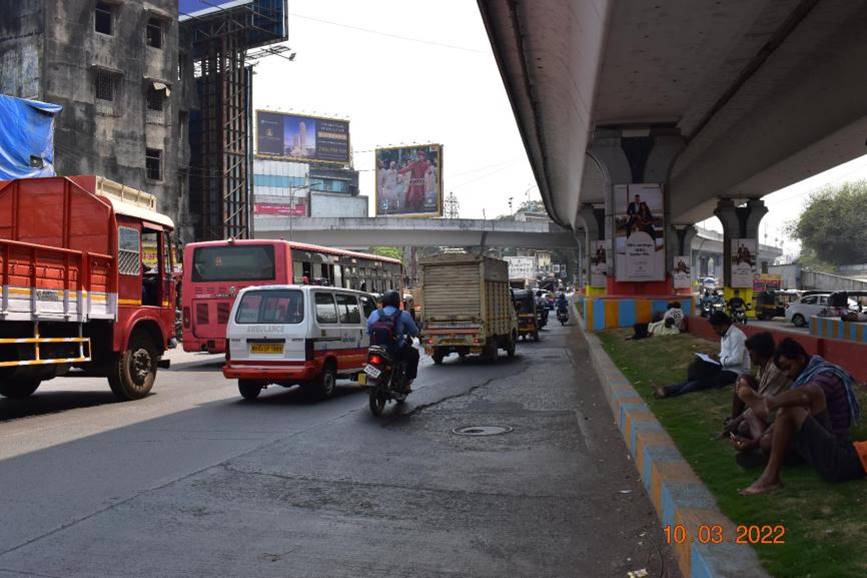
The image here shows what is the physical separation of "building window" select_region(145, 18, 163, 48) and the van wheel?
107ft

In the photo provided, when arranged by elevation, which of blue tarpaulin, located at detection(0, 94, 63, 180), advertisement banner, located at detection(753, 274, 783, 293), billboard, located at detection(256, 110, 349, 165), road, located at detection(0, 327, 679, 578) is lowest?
road, located at detection(0, 327, 679, 578)

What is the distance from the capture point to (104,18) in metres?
36.3

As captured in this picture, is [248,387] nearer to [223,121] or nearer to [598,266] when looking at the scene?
[598,266]

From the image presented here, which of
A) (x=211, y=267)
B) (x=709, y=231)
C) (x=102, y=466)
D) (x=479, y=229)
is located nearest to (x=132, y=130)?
(x=211, y=267)

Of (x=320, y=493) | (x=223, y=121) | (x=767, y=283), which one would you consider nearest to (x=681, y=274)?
(x=767, y=283)

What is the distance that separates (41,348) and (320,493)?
567 cm

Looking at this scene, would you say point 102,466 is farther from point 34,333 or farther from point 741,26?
point 741,26

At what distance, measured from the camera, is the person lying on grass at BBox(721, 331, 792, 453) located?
5297 millimetres

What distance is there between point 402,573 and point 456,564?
13.4 inches

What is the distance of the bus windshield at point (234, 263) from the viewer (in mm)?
18469

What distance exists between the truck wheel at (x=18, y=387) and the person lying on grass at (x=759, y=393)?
31.3ft

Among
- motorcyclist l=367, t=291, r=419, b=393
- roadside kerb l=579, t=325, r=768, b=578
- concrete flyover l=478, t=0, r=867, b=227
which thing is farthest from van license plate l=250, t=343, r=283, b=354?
concrete flyover l=478, t=0, r=867, b=227

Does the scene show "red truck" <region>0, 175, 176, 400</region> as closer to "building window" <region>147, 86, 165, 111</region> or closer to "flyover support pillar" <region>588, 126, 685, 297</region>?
"flyover support pillar" <region>588, 126, 685, 297</region>

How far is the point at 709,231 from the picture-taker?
8388cm
